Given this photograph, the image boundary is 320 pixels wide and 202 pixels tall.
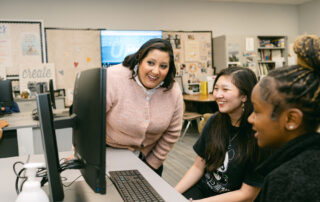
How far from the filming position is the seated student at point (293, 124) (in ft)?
2.17

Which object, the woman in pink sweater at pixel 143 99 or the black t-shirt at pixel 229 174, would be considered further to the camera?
the woman in pink sweater at pixel 143 99

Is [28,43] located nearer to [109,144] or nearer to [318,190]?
[109,144]

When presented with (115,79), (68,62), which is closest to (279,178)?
(115,79)

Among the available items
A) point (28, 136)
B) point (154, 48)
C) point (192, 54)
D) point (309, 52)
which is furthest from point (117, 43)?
point (309, 52)

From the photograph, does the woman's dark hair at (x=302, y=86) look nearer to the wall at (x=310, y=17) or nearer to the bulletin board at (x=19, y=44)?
the bulletin board at (x=19, y=44)

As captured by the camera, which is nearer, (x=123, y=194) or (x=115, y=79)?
(x=123, y=194)

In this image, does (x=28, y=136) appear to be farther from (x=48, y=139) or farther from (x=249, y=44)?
(x=249, y=44)

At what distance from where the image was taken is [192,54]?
20.0 feet

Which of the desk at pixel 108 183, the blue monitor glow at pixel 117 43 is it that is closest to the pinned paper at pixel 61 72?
the blue monitor glow at pixel 117 43

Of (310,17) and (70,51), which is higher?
(310,17)

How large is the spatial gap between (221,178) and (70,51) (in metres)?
4.50

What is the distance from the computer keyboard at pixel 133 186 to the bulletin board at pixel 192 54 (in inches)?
191

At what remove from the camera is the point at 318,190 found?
0.65 m

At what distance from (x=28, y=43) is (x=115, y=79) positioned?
4.09m
